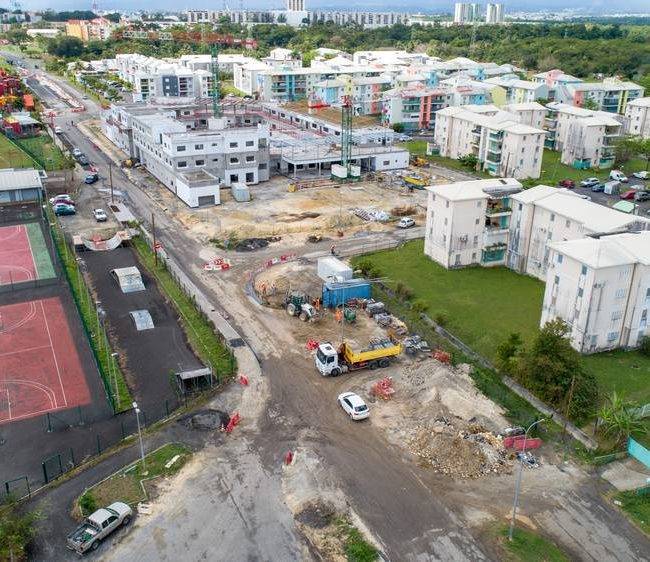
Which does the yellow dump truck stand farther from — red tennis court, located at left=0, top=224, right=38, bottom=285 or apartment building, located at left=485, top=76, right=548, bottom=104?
apartment building, located at left=485, top=76, right=548, bottom=104

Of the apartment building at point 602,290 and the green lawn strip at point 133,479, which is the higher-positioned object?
the apartment building at point 602,290

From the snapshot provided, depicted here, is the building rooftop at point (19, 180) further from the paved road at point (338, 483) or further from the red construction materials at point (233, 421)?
the red construction materials at point (233, 421)

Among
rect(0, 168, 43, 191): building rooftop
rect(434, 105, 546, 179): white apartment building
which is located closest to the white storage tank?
rect(0, 168, 43, 191): building rooftop

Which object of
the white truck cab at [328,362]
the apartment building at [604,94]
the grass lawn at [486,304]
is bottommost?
the grass lawn at [486,304]

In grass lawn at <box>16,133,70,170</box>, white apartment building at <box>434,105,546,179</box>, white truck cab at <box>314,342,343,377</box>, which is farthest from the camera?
grass lawn at <box>16,133,70,170</box>

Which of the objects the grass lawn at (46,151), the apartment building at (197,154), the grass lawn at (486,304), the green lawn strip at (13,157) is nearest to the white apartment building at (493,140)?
the apartment building at (197,154)

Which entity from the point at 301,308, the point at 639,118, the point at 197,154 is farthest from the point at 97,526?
the point at 639,118
